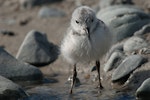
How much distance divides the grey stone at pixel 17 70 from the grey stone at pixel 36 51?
752 mm

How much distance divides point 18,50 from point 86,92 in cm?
302

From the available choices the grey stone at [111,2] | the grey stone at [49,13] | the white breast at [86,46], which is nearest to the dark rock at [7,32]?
the grey stone at [49,13]

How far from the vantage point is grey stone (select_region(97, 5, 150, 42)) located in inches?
380

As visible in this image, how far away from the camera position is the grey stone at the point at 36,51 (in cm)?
989

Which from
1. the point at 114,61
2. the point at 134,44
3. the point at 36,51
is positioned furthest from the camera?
the point at 36,51

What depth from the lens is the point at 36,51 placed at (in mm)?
9961

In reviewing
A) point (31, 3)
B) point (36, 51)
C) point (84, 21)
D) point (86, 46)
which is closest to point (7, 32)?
point (31, 3)

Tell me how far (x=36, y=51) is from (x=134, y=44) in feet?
6.71

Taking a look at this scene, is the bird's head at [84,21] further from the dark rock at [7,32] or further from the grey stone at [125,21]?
the dark rock at [7,32]

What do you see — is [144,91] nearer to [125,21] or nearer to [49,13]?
[125,21]

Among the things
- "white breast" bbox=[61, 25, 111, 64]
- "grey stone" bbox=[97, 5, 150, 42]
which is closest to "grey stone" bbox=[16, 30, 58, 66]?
"grey stone" bbox=[97, 5, 150, 42]

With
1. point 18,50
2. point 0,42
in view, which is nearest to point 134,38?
point 18,50

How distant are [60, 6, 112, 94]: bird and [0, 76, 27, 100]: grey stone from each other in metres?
0.93

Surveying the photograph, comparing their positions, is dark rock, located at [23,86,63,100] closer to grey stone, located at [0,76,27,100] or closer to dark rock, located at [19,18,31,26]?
grey stone, located at [0,76,27,100]
